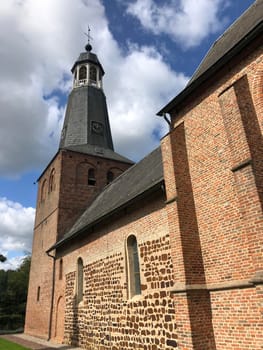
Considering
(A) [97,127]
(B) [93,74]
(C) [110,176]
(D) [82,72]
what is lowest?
(C) [110,176]

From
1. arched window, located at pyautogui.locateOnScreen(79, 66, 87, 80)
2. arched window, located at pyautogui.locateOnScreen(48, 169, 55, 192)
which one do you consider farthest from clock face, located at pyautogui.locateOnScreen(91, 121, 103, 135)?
arched window, located at pyautogui.locateOnScreen(79, 66, 87, 80)

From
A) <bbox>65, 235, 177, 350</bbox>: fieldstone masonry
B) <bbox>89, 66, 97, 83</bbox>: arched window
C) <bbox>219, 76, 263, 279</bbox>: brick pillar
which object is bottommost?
<bbox>65, 235, 177, 350</bbox>: fieldstone masonry

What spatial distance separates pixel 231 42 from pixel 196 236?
18.5 ft

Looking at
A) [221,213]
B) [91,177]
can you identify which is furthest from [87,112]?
[221,213]

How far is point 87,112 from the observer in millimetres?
21969

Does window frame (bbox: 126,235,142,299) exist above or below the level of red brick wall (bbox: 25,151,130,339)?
below

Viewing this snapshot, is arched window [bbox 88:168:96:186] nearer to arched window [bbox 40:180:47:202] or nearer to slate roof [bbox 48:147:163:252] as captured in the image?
slate roof [bbox 48:147:163:252]

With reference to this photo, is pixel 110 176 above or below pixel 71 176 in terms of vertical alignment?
above

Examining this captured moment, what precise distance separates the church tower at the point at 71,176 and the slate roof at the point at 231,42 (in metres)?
11.2

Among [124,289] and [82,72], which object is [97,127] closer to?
[82,72]

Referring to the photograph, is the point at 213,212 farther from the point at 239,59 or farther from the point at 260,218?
the point at 239,59

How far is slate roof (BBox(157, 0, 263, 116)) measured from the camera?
6.88 m

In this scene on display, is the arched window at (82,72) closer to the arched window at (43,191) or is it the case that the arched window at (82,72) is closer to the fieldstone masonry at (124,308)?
the arched window at (43,191)

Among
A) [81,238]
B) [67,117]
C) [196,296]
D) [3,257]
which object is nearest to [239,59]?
[196,296]
